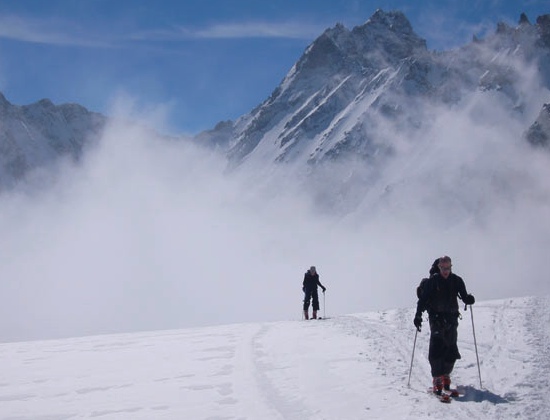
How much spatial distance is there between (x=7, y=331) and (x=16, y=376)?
665 ft

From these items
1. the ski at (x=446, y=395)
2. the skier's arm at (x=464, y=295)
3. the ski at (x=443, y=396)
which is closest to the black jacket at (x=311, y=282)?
the skier's arm at (x=464, y=295)

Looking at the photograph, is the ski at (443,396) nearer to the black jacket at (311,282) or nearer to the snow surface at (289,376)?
the snow surface at (289,376)

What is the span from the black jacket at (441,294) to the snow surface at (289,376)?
1.40 m

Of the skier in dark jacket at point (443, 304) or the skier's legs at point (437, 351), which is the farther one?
the skier in dark jacket at point (443, 304)

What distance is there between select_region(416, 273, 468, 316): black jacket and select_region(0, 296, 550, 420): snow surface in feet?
4.60

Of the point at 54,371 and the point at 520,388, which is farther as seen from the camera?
the point at 54,371

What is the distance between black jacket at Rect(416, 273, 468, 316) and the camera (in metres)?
10.3

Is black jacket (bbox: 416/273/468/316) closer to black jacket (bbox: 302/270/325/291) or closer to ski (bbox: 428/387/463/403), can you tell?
ski (bbox: 428/387/463/403)

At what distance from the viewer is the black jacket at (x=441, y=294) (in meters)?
10.3

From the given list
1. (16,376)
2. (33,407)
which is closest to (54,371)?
(16,376)

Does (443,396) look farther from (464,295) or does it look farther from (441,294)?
(464,295)

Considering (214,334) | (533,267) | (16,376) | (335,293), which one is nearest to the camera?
(16,376)

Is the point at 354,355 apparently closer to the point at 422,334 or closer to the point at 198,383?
the point at 422,334

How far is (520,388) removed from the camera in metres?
9.48
